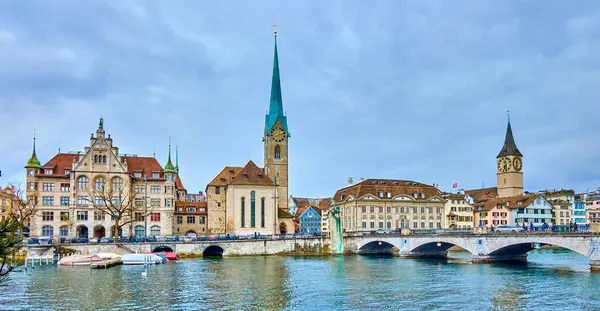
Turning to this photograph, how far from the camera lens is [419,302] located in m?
39.1

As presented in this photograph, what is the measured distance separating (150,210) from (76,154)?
15568 millimetres

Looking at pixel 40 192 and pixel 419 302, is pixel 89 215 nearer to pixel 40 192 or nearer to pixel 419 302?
pixel 40 192

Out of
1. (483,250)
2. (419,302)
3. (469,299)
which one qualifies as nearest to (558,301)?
(469,299)

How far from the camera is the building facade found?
124m

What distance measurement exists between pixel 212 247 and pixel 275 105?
144ft

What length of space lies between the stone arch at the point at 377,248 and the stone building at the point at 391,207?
14.3m

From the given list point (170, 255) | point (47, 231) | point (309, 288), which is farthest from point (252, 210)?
point (309, 288)

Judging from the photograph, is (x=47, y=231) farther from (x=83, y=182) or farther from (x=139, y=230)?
(x=139, y=230)

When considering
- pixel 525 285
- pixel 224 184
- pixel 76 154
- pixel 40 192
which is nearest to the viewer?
pixel 525 285

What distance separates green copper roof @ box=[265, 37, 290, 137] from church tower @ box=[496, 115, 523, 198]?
58.3 m

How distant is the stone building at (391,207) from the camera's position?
113m

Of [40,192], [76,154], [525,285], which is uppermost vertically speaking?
[76,154]

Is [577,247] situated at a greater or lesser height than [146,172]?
lesser

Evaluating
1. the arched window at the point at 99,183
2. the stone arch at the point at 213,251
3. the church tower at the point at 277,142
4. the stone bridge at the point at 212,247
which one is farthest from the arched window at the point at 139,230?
the church tower at the point at 277,142
